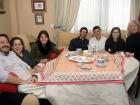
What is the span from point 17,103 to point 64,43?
271 centimetres

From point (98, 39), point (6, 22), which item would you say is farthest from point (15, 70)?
point (6, 22)

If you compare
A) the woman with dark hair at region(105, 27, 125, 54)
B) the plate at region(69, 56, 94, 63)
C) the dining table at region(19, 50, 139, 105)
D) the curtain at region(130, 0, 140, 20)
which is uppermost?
the curtain at region(130, 0, 140, 20)

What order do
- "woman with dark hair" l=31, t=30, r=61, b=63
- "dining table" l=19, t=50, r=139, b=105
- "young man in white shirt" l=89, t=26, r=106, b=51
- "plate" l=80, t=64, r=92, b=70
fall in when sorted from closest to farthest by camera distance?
"dining table" l=19, t=50, r=139, b=105 → "plate" l=80, t=64, r=92, b=70 → "woman with dark hair" l=31, t=30, r=61, b=63 → "young man in white shirt" l=89, t=26, r=106, b=51

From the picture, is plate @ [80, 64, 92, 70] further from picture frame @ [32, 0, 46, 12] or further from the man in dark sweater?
picture frame @ [32, 0, 46, 12]

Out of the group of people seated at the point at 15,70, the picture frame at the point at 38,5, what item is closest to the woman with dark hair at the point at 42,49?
the group of people seated at the point at 15,70

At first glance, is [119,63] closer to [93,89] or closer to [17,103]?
[93,89]

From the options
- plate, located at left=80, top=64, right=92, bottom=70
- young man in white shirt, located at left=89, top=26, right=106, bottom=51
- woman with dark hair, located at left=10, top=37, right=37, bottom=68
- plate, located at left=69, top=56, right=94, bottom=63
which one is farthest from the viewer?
young man in white shirt, located at left=89, top=26, right=106, bottom=51

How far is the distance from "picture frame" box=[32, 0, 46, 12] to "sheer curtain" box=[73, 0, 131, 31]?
844 mm

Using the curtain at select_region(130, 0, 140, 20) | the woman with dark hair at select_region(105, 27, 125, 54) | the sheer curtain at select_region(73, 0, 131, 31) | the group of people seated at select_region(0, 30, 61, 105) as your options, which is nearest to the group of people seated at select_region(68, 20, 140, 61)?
the woman with dark hair at select_region(105, 27, 125, 54)

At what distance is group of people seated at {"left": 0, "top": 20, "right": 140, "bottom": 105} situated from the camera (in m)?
2.09

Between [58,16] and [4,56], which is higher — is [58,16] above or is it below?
above

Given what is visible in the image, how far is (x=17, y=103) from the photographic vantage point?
6.61 ft

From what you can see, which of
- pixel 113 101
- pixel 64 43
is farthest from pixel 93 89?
pixel 64 43

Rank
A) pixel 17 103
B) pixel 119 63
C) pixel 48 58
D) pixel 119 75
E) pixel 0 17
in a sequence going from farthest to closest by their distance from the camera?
pixel 0 17 < pixel 48 58 < pixel 119 63 < pixel 119 75 < pixel 17 103
